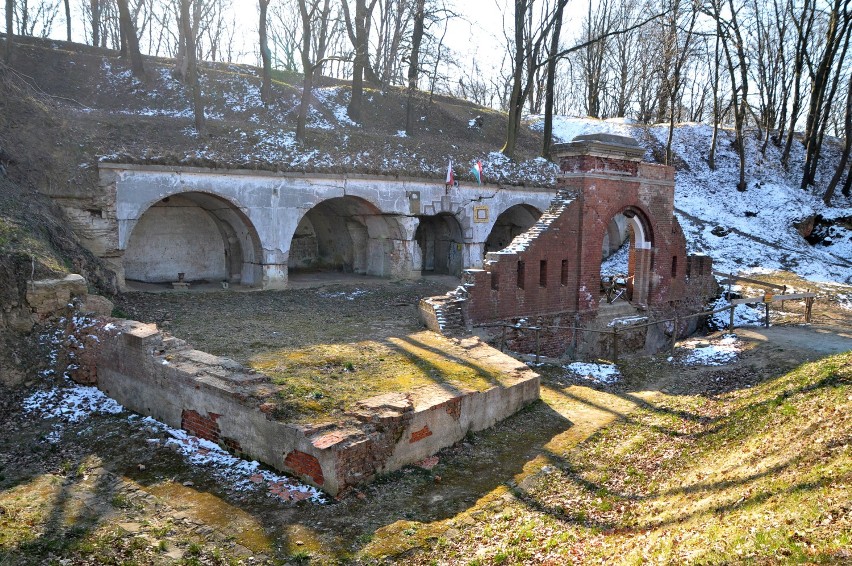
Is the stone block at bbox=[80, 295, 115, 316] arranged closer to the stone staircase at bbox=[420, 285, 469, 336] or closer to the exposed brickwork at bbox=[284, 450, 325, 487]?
the exposed brickwork at bbox=[284, 450, 325, 487]

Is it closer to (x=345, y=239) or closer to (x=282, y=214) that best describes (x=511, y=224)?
(x=345, y=239)

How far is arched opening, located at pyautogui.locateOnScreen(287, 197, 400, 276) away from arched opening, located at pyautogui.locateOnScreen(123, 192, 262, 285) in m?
2.70

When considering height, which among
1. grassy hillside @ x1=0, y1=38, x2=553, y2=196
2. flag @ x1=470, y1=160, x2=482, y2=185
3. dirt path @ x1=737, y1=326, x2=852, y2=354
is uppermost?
grassy hillside @ x1=0, y1=38, x2=553, y2=196

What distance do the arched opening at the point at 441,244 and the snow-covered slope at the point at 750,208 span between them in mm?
7670

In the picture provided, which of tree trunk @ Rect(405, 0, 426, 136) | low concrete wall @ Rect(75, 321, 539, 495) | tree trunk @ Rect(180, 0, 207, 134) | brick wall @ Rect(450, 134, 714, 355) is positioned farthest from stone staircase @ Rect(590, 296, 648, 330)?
tree trunk @ Rect(405, 0, 426, 136)

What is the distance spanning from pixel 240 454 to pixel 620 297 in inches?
453

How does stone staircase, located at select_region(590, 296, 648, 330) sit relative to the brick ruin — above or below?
below

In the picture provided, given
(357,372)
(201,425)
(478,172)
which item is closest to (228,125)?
(478,172)

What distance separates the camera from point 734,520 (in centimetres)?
542

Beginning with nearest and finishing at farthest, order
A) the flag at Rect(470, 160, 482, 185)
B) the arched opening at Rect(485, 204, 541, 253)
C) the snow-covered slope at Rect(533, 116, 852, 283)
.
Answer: the flag at Rect(470, 160, 482, 185), the snow-covered slope at Rect(533, 116, 852, 283), the arched opening at Rect(485, 204, 541, 253)

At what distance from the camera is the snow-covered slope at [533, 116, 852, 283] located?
22781 millimetres

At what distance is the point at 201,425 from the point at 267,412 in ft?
4.64

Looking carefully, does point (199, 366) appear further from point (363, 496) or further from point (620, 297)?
point (620, 297)

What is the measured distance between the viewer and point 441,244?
77.7ft
